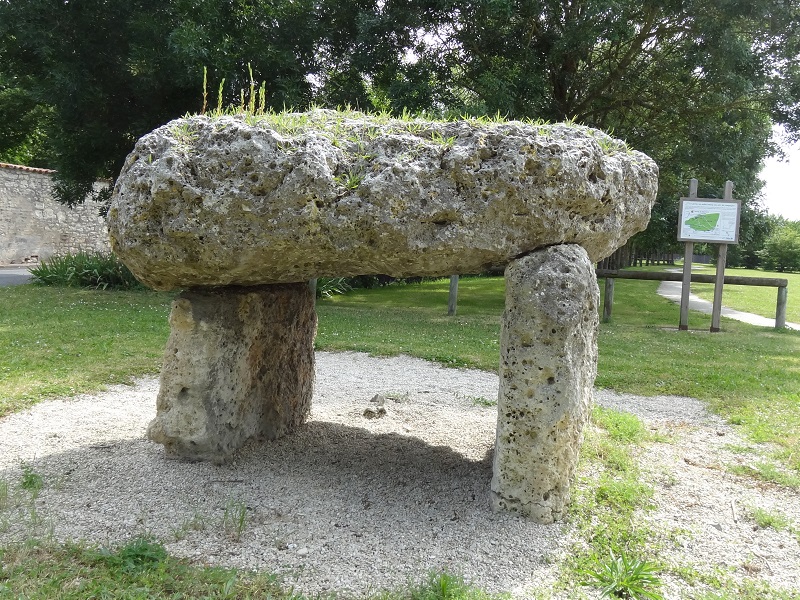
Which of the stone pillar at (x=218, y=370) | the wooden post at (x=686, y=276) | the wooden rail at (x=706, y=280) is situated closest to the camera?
the stone pillar at (x=218, y=370)

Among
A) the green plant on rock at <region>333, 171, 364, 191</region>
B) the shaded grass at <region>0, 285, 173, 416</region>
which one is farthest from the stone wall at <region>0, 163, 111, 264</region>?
the green plant on rock at <region>333, 171, 364, 191</region>

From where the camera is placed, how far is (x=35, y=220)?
21609mm

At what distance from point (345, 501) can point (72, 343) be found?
20.8ft

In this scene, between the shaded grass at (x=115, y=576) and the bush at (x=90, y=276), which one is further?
the bush at (x=90, y=276)

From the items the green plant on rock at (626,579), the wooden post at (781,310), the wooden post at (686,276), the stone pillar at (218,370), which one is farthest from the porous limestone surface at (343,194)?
the wooden post at (781,310)

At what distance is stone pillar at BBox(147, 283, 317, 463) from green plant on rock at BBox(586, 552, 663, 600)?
8.49 ft

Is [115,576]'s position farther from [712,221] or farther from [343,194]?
[712,221]

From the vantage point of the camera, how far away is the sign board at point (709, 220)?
38.8 feet

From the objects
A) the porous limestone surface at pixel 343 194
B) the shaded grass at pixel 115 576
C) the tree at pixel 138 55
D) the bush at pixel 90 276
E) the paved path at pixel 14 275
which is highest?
the tree at pixel 138 55

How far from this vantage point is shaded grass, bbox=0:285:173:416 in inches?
260

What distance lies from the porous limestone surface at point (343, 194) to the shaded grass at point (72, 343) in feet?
11.3

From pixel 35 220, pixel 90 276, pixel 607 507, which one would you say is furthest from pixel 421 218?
pixel 35 220

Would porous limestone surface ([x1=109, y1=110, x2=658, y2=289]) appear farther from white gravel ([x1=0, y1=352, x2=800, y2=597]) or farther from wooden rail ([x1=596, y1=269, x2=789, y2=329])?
wooden rail ([x1=596, y1=269, x2=789, y2=329])

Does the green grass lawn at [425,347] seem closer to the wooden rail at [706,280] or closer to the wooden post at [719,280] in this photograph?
the wooden post at [719,280]
